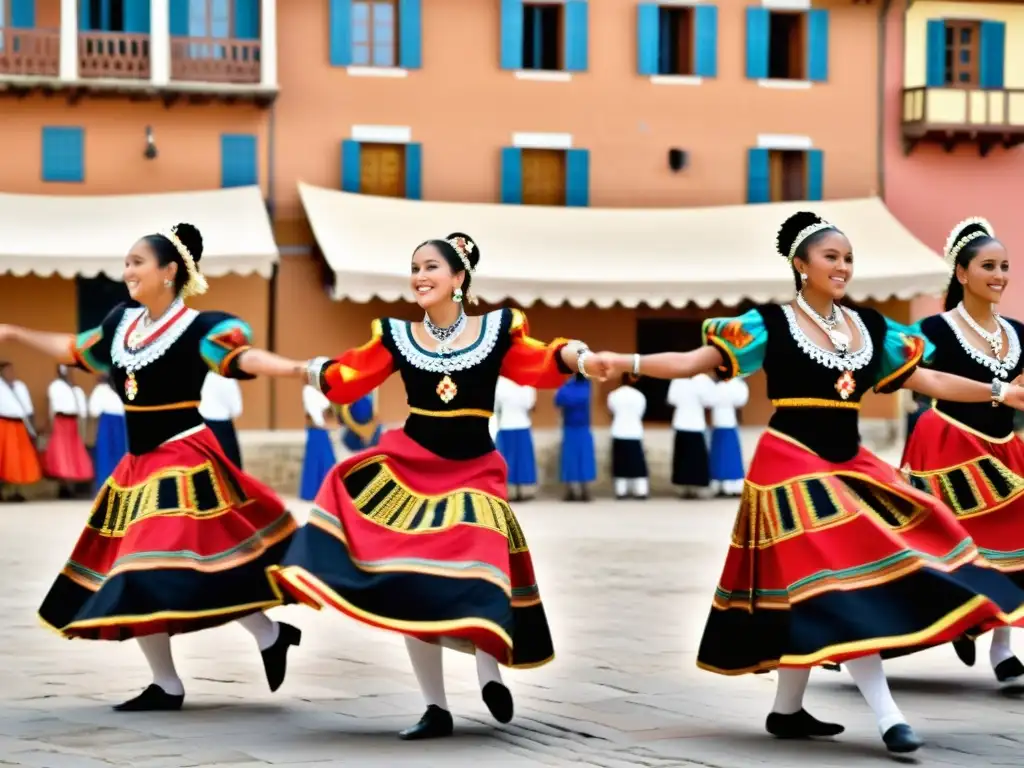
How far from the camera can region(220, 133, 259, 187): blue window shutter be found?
91.2 feet

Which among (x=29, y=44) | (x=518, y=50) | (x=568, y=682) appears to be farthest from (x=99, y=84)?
(x=568, y=682)

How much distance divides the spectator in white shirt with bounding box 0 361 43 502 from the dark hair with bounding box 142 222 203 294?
13.8 m

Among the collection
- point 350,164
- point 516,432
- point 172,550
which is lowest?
point 516,432

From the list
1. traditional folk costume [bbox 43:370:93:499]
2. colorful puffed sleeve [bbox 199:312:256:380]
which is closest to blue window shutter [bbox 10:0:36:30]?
traditional folk costume [bbox 43:370:93:499]

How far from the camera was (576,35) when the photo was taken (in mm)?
29156

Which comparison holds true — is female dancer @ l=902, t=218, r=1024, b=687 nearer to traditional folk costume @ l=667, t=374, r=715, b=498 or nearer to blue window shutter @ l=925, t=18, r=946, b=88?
traditional folk costume @ l=667, t=374, r=715, b=498

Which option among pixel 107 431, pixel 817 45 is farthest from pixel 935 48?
pixel 107 431

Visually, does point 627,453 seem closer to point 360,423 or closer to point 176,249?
point 360,423

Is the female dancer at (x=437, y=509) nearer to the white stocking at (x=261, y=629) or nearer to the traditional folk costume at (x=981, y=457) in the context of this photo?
the white stocking at (x=261, y=629)

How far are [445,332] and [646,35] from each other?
2249 centimetres

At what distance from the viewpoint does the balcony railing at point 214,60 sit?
1077 inches

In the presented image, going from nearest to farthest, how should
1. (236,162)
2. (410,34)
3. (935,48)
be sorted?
(236,162)
(410,34)
(935,48)

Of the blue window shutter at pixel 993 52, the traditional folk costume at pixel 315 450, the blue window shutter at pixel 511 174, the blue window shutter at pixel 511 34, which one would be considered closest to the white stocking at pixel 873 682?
the traditional folk costume at pixel 315 450

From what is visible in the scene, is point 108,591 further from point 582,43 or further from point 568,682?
point 582,43
